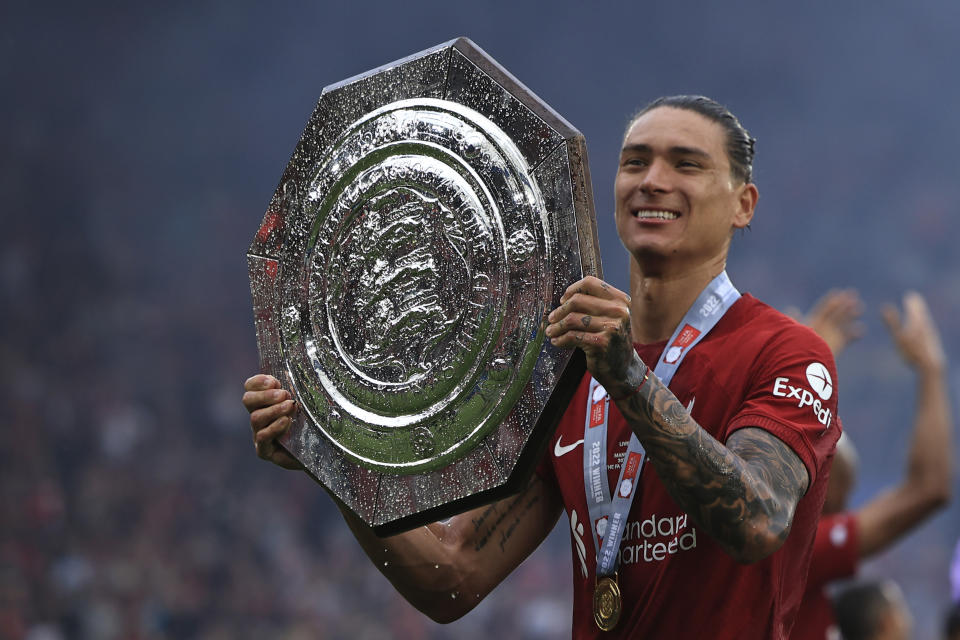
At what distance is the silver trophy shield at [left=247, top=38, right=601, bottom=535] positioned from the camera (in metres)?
1.87

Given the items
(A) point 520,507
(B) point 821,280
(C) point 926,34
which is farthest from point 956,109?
(A) point 520,507

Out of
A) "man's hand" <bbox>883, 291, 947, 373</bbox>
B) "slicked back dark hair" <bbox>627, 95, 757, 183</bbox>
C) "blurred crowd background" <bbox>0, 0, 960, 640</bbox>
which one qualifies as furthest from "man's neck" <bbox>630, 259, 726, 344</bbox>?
"blurred crowd background" <bbox>0, 0, 960, 640</bbox>

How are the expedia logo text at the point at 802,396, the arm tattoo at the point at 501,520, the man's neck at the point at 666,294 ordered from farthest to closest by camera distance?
the arm tattoo at the point at 501,520 < the man's neck at the point at 666,294 < the expedia logo text at the point at 802,396

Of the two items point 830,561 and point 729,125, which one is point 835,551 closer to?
point 830,561

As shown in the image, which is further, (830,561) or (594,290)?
(830,561)

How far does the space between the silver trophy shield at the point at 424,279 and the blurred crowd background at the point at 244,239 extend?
20.9 feet

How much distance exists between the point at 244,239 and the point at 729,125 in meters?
8.47

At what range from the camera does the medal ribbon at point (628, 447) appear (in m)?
2.14

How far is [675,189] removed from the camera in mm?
2234

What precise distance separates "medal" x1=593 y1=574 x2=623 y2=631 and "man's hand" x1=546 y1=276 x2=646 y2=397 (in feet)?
1.82

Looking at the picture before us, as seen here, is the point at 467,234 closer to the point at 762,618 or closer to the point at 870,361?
the point at 762,618

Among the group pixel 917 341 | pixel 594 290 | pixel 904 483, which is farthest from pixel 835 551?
pixel 594 290

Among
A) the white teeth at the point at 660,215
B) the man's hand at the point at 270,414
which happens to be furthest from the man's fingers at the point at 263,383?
the white teeth at the point at 660,215

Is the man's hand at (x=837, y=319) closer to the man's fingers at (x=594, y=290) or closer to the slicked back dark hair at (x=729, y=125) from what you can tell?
the slicked back dark hair at (x=729, y=125)
